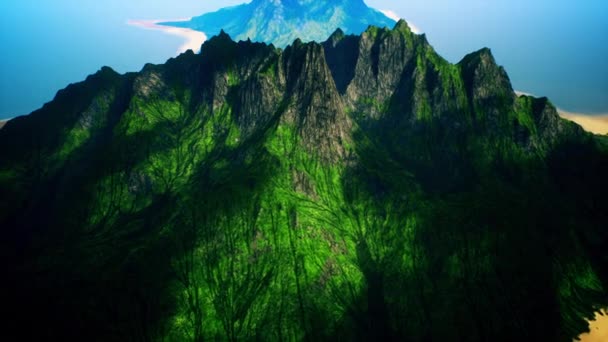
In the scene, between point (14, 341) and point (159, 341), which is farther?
point (159, 341)

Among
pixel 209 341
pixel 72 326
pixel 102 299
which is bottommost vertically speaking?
pixel 209 341

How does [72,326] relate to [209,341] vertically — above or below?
above

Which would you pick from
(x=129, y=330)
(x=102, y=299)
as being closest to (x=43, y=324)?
(x=102, y=299)

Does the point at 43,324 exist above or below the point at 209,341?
above

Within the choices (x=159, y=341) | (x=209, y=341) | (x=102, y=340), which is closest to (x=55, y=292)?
(x=102, y=340)

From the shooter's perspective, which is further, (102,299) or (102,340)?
(102,299)

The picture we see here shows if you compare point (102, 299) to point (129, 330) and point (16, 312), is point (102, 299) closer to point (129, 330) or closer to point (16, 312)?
point (129, 330)

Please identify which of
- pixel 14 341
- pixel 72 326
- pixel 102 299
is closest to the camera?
pixel 14 341

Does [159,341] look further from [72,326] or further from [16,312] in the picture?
[16,312]

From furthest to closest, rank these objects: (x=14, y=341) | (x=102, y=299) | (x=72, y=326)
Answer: (x=102, y=299)
(x=72, y=326)
(x=14, y=341)
